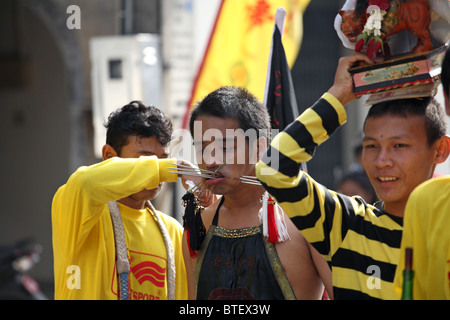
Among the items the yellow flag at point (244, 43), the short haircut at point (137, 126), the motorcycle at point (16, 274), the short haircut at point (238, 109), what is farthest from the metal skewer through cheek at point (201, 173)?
the motorcycle at point (16, 274)

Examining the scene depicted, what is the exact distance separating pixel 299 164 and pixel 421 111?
0.46 meters

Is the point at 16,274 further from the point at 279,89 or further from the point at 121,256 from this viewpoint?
the point at 279,89

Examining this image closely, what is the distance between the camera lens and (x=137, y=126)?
3.09 meters

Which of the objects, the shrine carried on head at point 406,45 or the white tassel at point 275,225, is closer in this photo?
the shrine carried on head at point 406,45

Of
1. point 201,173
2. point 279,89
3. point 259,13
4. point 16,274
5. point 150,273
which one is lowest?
point 16,274

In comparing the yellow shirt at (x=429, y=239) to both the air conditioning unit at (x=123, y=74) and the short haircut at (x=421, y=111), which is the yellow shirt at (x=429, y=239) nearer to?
the short haircut at (x=421, y=111)

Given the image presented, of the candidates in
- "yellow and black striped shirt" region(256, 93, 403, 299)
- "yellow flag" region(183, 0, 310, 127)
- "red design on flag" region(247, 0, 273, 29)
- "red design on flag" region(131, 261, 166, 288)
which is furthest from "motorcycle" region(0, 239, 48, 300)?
"yellow and black striped shirt" region(256, 93, 403, 299)

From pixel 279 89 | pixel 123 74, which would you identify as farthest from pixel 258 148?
pixel 123 74

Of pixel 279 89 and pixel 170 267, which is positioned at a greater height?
pixel 279 89

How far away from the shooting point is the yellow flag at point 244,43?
4.23 metres

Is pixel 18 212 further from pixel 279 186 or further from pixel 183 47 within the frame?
pixel 279 186

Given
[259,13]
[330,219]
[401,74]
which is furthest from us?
[259,13]
